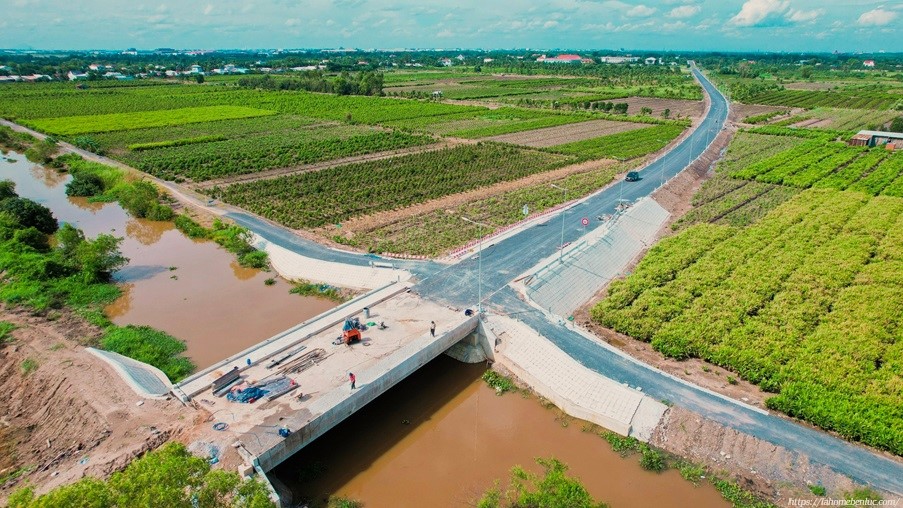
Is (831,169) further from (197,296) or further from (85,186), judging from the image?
(85,186)

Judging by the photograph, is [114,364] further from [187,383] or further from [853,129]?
[853,129]

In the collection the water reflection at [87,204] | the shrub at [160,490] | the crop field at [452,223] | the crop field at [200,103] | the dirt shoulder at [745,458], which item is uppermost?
the crop field at [200,103]

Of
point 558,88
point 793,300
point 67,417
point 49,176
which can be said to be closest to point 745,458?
point 793,300

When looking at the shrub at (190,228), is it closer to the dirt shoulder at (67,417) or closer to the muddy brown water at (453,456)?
the dirt shoulder at (67,417)

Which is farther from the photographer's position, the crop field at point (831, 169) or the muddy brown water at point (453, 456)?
the crop field at point (831, 169)

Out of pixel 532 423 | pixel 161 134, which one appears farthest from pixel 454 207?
pixel 161 134

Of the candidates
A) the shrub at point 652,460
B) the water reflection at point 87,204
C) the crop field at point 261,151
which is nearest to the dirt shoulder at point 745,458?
the shrub at point 652,460

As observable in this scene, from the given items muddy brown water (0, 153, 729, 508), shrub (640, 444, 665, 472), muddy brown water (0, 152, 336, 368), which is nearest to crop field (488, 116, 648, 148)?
muddy brown water (0, 152, 336, 368)
